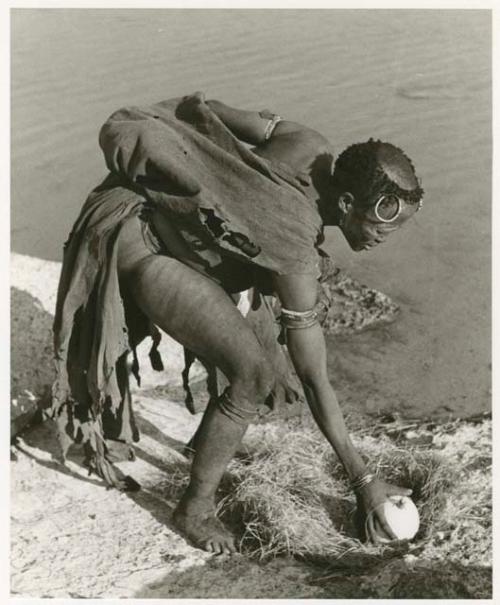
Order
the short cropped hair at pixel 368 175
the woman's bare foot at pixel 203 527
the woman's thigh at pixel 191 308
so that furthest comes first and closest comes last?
1. the woman's bare foot at pixel 203 527
2. the woman's thigh at pixel 191 308
3. the short cropped hair at pixel 368 175

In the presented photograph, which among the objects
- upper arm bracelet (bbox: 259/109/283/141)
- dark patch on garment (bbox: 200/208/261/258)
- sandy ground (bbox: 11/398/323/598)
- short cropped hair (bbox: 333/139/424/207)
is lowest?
sandy ground (bbox: 11/398/323/598)

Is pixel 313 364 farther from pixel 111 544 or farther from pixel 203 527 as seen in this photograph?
pixel 111 544

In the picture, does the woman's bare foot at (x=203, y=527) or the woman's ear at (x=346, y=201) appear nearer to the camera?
the woman's ear at (x=346, y=201)

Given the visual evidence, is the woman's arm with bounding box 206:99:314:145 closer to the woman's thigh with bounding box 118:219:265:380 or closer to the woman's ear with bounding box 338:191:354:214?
the woman's ear with bounding box 338:191:354:214

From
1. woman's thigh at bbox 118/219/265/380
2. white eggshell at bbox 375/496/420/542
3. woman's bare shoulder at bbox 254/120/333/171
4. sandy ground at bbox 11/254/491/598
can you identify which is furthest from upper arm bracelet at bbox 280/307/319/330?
sandy ground at bbox 11/254/491/598

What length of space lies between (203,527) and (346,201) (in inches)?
51.2

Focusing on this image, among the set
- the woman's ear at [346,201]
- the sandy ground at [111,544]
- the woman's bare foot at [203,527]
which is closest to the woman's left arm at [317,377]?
the woman's ear at [346,201]

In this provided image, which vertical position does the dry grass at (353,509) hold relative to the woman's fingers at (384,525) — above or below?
below

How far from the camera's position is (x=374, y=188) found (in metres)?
2.44

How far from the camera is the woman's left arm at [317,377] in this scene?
259 cm

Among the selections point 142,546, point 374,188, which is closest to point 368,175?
point 374,188

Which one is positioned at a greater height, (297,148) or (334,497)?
(297,148)

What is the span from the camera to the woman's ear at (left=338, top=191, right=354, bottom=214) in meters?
2.52

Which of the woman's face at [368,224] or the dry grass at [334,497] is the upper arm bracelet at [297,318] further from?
the dry grass at [334,497]
